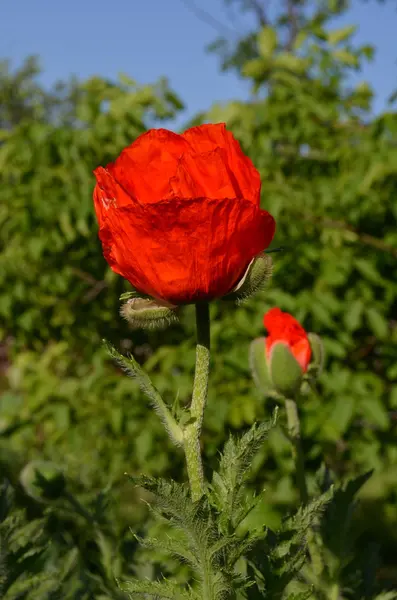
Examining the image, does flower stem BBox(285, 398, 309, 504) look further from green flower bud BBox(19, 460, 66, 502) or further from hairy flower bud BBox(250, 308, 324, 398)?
green flower bud BBox(19, 460, 66, 502)

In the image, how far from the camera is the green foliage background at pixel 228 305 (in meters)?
2.51

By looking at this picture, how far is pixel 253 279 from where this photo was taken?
64 cm

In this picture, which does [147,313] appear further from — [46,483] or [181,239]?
[46,483]

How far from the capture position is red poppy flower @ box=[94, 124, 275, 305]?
0.58 m

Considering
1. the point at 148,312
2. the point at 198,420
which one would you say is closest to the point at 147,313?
the point at 148,312

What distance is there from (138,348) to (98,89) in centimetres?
110

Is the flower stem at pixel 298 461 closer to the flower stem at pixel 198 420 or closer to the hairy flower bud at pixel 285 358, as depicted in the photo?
the hairy flower bud at pixel 285 358

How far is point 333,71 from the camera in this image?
3.21 metres

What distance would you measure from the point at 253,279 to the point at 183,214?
0.32ft

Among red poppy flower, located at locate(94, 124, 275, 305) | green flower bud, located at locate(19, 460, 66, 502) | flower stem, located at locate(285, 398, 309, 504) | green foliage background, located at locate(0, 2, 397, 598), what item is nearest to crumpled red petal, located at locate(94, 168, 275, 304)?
red poppy flower, located at locate(94, 124, 275, 305)

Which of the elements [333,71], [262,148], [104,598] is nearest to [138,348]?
[262,148]

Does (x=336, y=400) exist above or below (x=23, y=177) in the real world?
below

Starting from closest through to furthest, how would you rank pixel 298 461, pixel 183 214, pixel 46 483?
pixel 183 214, pixel 298 461, pixel 46 483

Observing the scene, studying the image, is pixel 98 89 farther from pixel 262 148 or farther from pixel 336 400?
pixel 336 400
